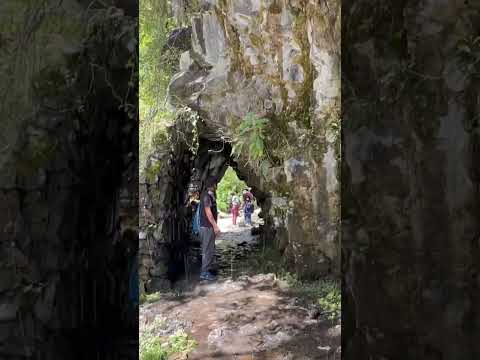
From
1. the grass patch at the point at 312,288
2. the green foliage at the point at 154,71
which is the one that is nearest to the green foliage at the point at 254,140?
the green foliage at the point at 154,71

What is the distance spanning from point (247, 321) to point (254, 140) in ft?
10.2

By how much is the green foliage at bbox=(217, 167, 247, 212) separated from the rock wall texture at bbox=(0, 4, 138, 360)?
17.9m

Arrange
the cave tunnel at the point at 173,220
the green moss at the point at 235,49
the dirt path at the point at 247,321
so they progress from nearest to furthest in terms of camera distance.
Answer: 1. the dirt path at the point at 247,321
2. the green moss at the point at 235,49
3. the cave tunnel at the point at 173,220

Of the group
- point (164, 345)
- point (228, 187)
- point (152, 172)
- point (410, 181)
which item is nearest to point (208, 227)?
point (152, 172)

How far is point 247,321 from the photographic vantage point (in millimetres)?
5594

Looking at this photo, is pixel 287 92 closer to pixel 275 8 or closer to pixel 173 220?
pixel 275 8

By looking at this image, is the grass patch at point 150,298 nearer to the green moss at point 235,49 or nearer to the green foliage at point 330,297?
the green foliage at point 330,297

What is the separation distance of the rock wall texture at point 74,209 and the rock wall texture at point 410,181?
723mm

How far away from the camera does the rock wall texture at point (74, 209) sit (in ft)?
4.27

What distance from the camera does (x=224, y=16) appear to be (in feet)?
23.4

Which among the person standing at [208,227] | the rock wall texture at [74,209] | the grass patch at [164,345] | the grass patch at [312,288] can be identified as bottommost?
the grass patch at [164,345]

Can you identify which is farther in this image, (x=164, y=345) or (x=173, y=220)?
(x=173, y=220)

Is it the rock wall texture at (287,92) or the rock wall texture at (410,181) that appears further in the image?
the rock wall texture at (287,92)

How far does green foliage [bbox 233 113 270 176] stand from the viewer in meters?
7.41
